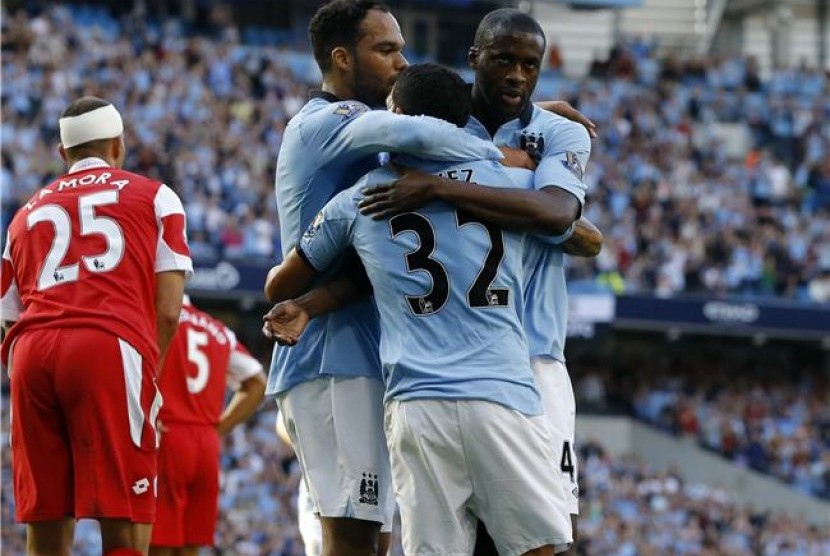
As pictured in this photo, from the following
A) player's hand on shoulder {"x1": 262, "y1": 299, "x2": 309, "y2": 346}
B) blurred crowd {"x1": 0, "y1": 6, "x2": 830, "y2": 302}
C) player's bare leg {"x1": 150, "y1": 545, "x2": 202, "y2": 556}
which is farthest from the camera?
blurred crowd {"x1": 0, "y1": 6, "x2": 830, "y2": 302}

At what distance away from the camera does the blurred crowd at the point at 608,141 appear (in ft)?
84.5

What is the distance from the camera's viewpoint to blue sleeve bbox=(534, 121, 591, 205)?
603cm

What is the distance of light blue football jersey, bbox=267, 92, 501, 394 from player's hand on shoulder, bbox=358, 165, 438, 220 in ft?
0.73

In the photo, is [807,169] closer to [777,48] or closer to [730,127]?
[730,127]

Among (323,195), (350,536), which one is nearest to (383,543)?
(350,536)

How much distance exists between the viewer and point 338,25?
21.3 ft

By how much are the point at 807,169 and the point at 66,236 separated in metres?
28.9

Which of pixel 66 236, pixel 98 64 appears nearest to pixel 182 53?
pixel 98 64

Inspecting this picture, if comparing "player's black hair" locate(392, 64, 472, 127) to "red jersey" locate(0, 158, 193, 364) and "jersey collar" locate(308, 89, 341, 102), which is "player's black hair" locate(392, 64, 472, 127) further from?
"red jersey" locate(0, 158, 193, 364)

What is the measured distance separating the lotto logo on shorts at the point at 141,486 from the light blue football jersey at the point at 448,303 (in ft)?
4.54

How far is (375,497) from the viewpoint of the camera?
625 cm

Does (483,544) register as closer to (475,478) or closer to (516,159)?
(475,478)

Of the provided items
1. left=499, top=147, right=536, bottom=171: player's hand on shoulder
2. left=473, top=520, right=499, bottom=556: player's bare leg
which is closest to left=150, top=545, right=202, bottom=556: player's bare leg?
left=473, top=520, right=499, bottom=556: player's bare leg

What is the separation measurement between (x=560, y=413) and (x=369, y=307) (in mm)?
805
